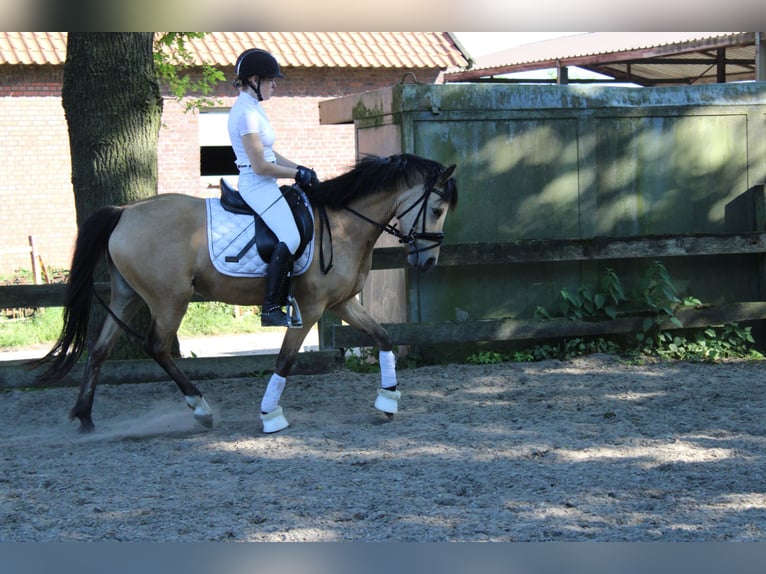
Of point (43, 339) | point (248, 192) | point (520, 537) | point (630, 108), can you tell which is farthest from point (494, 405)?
point (43, 339)

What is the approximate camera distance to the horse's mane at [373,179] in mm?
6422

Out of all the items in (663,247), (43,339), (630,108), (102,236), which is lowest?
(43,339)

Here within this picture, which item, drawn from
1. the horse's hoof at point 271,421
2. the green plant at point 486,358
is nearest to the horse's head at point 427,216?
the horse's hoof at point 271,421

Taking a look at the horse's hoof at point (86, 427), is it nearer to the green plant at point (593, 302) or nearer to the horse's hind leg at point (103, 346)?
the horse's hind leg at point (103, 346)

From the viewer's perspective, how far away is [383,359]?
6.53 metres

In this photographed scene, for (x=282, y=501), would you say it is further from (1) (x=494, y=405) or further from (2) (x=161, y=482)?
(1) (x=494, y=405)

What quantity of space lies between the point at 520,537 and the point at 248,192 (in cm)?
320

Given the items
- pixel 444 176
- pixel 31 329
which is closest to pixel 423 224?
pixel 444 176

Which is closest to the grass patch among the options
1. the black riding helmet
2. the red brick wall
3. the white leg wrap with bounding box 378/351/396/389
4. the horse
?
the red brick wall

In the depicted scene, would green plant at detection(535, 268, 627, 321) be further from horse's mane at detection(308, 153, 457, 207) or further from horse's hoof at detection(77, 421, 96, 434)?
horse's hoof at detection(77, 421, 96, 434)

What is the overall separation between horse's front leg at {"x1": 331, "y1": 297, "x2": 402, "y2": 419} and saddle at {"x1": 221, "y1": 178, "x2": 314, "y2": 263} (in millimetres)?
731

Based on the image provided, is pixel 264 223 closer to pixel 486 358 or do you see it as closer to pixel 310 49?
pixel 486 358

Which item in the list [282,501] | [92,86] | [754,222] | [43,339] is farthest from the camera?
[43,339]

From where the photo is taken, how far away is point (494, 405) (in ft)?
23.1
